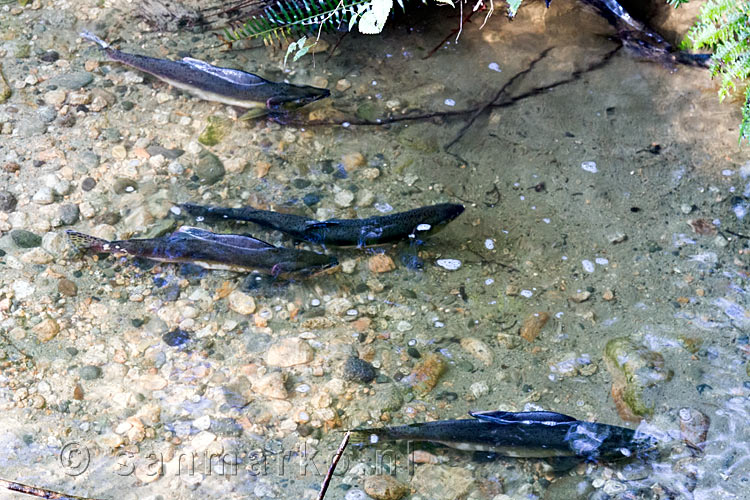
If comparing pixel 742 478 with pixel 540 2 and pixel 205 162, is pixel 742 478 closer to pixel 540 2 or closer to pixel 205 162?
pixel 205 162

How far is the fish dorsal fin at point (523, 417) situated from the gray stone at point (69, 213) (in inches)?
108

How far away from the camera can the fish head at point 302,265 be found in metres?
3.87

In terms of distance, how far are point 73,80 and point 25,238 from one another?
1611 mm

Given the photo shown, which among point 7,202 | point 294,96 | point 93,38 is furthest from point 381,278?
point 93,38

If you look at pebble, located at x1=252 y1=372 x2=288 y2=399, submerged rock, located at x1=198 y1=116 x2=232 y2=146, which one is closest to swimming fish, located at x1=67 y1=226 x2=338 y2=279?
pebble, located at x1=252 y1=372 x2=288 y2=399

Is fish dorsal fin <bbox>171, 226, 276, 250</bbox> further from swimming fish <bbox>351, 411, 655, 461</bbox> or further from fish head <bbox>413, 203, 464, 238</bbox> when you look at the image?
swimming fish <bbox>351, 411, 655, 461</bbox>

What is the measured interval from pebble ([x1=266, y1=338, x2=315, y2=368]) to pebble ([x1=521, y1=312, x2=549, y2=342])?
1212 millimetres

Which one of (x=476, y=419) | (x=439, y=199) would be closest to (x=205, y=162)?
(x=439, y=199)

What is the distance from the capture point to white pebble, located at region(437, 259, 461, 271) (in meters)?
4.00

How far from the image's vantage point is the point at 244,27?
5168 mm

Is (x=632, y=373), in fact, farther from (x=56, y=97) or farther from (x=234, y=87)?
(x=56, y=97)

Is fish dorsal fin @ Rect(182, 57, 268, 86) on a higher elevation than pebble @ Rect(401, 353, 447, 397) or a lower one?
higher

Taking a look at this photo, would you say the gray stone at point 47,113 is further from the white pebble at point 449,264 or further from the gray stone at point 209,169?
the white pebble at point 449,264

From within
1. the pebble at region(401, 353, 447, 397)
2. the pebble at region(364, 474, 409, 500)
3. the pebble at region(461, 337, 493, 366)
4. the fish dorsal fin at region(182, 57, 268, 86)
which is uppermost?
the fish dorsal fin at region(182, 57, 268, 86)
